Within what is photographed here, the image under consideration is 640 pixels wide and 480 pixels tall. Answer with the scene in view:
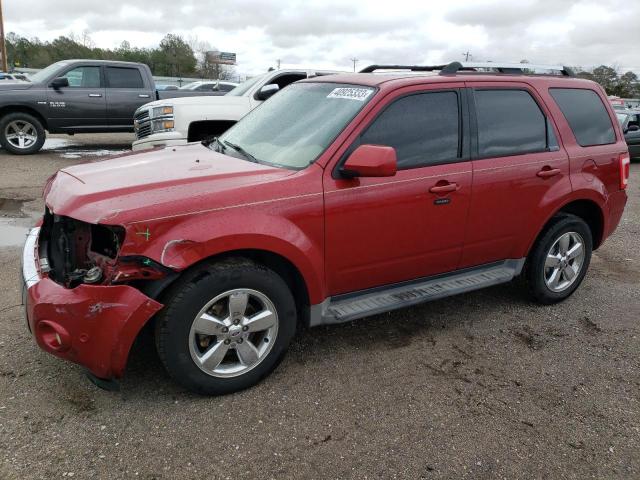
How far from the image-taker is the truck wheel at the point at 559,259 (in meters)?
4.17

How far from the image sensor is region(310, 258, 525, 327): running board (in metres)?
3.25

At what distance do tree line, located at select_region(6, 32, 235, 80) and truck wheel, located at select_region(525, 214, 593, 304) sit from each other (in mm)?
59870

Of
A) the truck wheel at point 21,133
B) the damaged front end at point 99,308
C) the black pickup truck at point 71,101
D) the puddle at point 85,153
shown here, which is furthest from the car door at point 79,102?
the damaged front end at point 99,308

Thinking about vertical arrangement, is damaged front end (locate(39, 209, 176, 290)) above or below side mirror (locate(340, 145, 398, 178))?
below

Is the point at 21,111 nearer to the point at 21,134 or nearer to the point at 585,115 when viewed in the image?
the point at 21,134

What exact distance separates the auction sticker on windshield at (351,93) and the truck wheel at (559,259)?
1.91 m

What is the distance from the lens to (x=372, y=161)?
291 cm

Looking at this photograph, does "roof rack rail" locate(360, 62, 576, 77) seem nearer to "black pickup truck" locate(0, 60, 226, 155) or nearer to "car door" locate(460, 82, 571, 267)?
"car door" locate(460, 82, 571, 267)

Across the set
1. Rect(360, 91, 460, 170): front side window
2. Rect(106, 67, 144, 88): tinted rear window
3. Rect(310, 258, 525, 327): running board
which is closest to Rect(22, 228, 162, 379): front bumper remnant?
Rect(310, 258, 525, 327): running board

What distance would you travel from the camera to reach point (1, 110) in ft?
33.4

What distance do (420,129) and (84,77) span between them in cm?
968

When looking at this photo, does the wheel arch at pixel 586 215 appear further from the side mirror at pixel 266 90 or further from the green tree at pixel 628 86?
the green tree at pixel 628 86

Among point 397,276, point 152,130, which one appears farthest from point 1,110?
point 397,276

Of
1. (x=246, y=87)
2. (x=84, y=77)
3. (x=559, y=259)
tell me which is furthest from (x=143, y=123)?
(x=559, y=259)
